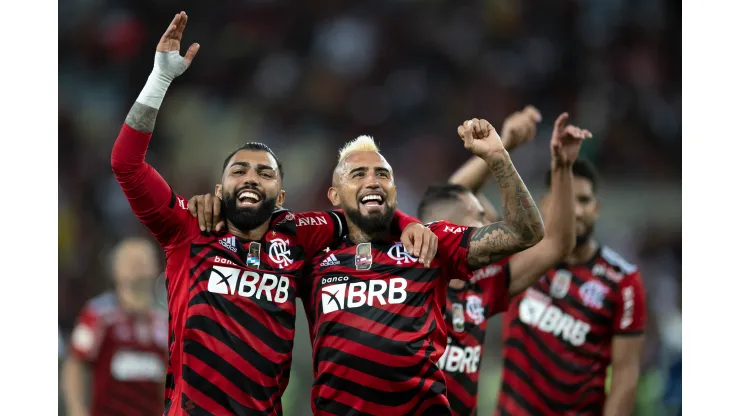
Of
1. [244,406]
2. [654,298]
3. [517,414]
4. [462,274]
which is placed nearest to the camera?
[244,406]

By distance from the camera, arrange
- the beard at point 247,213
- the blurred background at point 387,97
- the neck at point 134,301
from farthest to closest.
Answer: the blurred background at point 387,97
the neck at point 134,301
the beard at point 247,213

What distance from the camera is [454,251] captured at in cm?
372

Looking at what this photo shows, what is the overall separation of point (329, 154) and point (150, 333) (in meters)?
3.56

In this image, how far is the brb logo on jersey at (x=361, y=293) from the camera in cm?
358

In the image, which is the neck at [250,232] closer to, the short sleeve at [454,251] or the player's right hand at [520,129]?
the short sleeve at [454,251]

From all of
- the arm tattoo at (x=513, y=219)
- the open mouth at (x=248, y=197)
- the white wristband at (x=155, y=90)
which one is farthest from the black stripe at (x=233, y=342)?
the arm tattoo at (x=513, y=219)

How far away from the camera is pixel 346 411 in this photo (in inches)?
138

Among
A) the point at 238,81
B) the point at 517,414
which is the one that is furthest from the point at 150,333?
the point at 238,81

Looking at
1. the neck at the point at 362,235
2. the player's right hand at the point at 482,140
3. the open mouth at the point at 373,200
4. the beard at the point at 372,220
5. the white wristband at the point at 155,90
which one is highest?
the white wristband at the point at 155,90

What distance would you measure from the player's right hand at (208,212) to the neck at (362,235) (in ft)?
1.92

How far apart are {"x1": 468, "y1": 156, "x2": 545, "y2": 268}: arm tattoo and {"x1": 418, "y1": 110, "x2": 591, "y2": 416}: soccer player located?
61 cm

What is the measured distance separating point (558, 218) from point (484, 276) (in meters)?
0.55

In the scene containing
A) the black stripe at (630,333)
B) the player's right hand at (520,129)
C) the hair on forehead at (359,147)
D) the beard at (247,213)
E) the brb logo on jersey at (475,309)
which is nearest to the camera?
the beard at (247,213)

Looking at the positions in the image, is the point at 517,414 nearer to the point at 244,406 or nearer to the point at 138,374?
the point at 244,406
